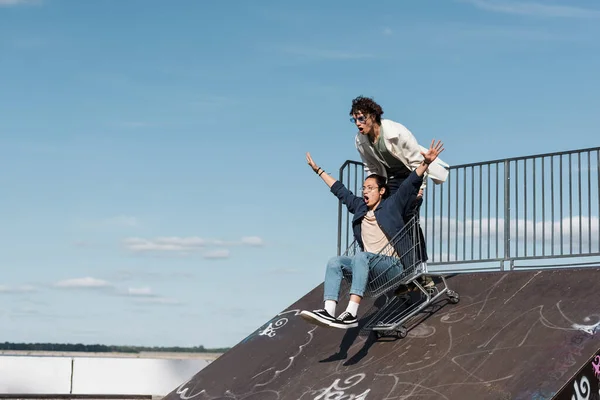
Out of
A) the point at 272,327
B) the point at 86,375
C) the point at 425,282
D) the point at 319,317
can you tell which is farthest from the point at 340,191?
the point at 86,375

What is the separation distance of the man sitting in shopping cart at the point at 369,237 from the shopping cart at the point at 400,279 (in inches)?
0.7

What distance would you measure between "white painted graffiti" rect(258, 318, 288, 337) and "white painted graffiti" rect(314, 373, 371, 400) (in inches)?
98.2

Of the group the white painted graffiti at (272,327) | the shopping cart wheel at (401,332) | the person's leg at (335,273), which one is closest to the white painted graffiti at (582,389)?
the shopping cart wheel at (401,332)

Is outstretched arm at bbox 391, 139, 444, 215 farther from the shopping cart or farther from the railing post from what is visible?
the railing post

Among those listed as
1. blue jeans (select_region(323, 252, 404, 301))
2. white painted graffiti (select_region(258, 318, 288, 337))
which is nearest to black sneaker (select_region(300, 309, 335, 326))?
blue jeans (select_region(323, 252, 404, 301))

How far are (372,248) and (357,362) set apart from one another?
4.14ft

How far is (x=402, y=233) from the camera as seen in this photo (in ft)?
33.5

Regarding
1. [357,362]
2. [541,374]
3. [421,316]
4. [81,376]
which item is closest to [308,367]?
[357,362]

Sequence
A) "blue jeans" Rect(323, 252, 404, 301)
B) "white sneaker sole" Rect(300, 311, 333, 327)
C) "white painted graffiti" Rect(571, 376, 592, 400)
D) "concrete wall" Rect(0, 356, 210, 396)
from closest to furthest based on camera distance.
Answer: "white painted graffiti" Rect(571, 376, 592, 400) → "white sneaker sole" Rect(300, 311, 333, 327) → "blue jeans" Rect(323, 252, 404, 301) → "concrete wall" Rect(0, 356, 210, 396)

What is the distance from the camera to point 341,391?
31.6 feet

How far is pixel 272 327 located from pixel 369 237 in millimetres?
2796

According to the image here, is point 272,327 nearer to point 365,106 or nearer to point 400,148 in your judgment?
point 400,148

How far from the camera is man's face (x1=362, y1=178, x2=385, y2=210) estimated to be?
10.4m

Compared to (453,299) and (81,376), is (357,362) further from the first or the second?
(81,376)
